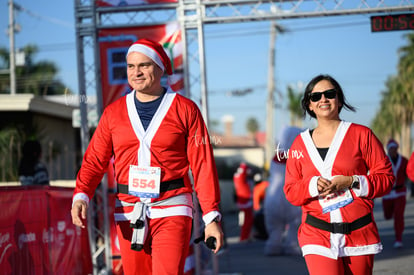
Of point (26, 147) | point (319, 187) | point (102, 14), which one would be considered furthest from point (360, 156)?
point (26, 147)

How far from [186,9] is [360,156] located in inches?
172

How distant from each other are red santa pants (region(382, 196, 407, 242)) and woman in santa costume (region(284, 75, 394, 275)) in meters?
8.66

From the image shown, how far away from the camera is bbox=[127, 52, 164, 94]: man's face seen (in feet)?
13.9

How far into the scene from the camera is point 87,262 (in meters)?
7.51

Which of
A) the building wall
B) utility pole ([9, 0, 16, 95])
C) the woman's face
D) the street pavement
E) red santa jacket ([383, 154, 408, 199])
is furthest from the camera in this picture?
utility pole ([9, 0, 16, 95])

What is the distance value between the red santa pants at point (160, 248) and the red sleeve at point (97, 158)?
340 mm

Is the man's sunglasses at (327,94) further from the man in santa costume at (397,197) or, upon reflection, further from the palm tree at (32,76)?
the palm tree at (32,76)

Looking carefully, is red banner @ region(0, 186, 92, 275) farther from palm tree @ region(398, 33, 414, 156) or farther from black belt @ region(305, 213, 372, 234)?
palm tree @ region(398, 33, 414, 156)

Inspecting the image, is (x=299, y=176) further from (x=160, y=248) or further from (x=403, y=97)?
(x=403, y=97)

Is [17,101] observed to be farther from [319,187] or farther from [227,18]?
[319,187]

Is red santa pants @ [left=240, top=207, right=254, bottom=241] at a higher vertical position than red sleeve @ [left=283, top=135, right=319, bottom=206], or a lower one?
lower

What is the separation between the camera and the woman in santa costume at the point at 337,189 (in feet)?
13.5

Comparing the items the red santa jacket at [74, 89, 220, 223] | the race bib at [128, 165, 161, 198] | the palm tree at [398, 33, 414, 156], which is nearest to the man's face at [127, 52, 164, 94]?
the red santa jacket at [74, 89, 220, 223]

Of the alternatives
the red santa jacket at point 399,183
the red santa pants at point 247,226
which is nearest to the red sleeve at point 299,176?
the red santa jacket at point 399,183
